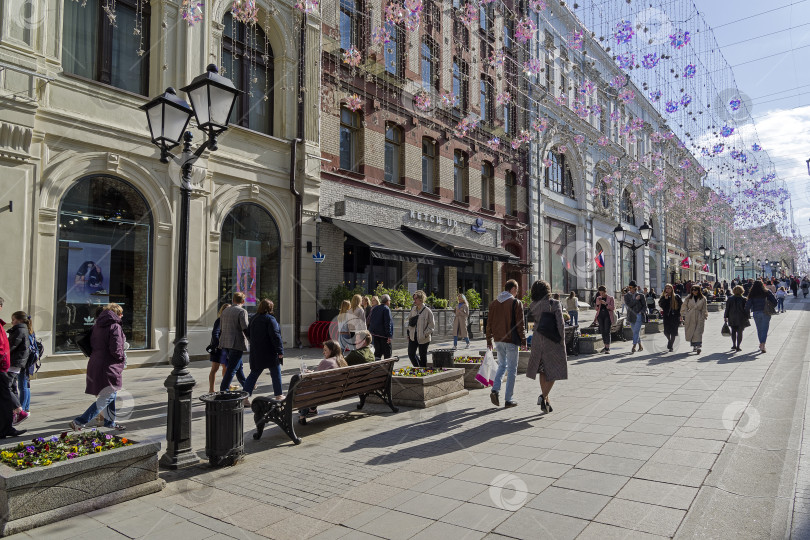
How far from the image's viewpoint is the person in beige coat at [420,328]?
36.1 feet

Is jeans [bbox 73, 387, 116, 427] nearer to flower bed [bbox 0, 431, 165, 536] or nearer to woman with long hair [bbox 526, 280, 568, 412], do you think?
flower bed [bbox 0, 431, 165, 536]

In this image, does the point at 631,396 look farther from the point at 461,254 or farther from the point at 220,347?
the point at 461,254

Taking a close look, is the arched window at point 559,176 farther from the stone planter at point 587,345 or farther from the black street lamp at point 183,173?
the black street lamp at point 183,173

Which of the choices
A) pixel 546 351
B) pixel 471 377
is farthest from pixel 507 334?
pixel 471 377

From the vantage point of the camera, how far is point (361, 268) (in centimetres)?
1834

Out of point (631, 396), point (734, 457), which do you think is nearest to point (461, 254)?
point (631, 396)

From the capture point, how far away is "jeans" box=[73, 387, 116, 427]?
681 centimetres

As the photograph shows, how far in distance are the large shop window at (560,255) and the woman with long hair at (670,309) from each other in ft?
47.4

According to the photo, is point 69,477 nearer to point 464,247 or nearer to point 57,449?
point 57,449

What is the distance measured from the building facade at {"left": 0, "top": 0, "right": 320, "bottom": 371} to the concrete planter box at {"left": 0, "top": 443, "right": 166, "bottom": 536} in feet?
24.6

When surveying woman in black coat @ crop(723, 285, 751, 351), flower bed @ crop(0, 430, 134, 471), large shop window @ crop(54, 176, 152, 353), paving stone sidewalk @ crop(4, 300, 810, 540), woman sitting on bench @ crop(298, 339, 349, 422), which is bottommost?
paving stone sidewalk @ crop(4, 300, 810, 540)

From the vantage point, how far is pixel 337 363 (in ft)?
25.1

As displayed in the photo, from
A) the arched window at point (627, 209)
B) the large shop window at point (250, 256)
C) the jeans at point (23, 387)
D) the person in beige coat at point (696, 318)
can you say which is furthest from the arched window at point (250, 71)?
the arched window at point (627, 209)

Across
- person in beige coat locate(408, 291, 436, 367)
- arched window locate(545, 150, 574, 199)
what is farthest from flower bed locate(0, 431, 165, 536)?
arched window locate(545, 150, 574, 199)
